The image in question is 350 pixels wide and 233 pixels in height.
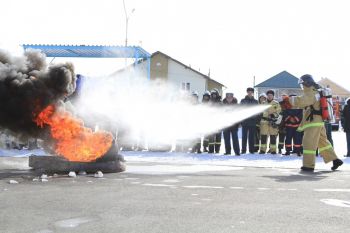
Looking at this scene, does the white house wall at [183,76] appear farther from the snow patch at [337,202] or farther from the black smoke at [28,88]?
the snow patch at [337,202]

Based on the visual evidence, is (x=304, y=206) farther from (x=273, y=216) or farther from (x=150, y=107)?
(x=150, y=107)

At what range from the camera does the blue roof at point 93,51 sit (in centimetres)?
1828

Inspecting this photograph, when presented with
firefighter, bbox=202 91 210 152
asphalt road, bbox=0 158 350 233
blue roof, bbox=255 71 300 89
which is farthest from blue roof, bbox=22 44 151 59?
blue roof, bbox=255 71 300 89

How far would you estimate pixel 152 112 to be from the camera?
55.6 feet

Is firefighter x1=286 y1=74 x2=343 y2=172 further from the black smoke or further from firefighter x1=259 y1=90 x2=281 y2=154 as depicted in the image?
the black smoke

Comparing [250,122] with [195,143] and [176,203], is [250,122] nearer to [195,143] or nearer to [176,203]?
[195,143]

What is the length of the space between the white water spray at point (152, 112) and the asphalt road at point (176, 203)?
5831 mm

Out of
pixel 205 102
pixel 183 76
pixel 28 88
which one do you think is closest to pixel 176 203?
pixel 28 88

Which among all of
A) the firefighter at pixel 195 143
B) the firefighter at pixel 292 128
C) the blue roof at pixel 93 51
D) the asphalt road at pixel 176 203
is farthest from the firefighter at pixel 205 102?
the asphalt road at pixel 176 203

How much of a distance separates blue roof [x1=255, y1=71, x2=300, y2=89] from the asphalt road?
4623 cm

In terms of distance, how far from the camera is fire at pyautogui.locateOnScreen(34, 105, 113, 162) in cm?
926

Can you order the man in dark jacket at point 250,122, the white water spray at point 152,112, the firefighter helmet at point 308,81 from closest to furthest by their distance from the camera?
the firefighter helmet at point 308,81
the white water spray at point 152,112
the man in dark jacket at point 250,122

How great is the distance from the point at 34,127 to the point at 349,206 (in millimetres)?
6309

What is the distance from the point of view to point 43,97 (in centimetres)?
912
